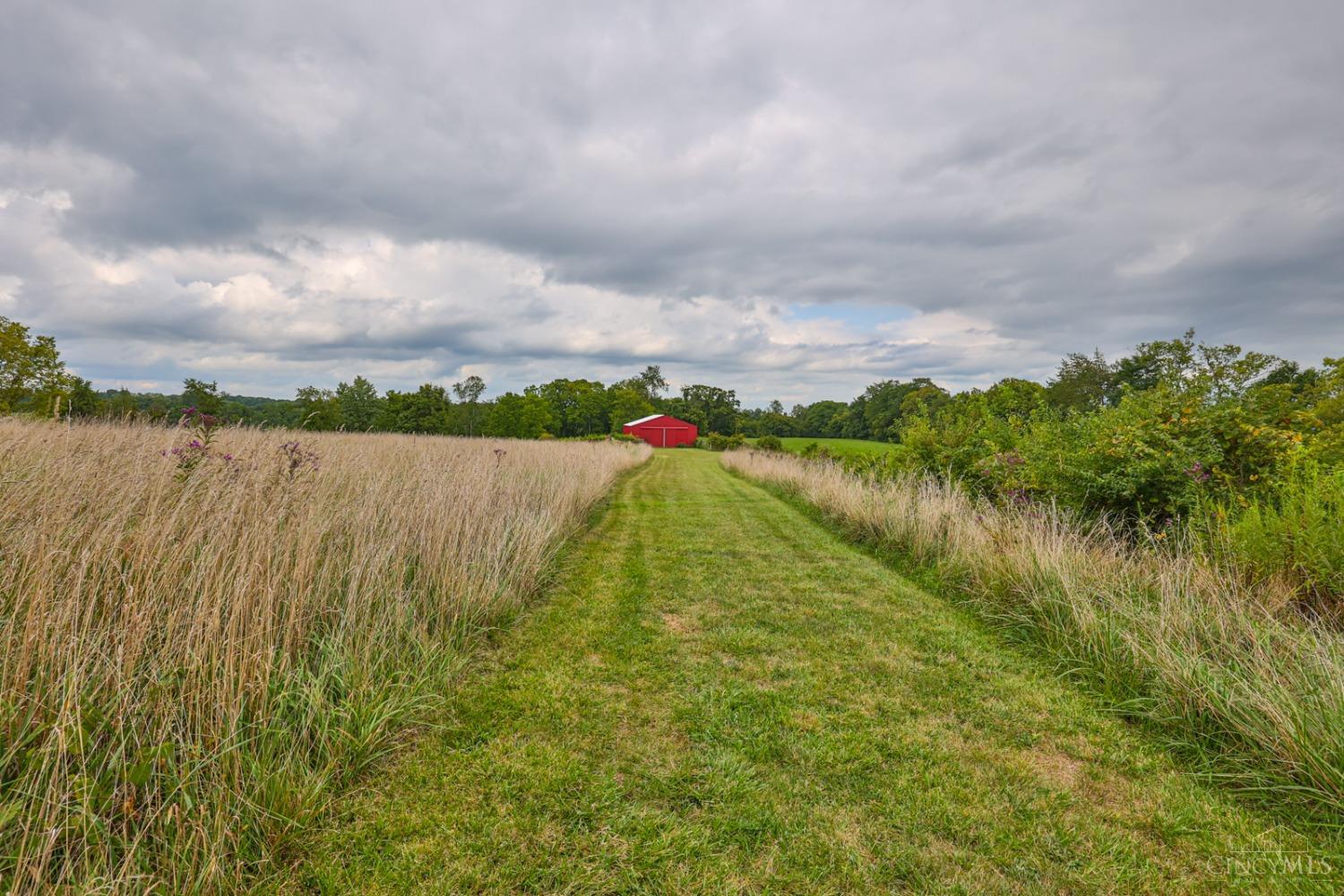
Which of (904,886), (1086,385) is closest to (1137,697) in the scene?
(904,886)

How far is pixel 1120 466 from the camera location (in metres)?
6.36

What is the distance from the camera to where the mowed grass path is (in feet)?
7.32

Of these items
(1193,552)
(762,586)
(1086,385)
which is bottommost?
(762,586)

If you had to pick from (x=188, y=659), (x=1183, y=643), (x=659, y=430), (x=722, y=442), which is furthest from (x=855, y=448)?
(x=659, y=430)

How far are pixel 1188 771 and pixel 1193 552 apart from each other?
2.94 metres

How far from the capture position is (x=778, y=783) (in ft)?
9.28

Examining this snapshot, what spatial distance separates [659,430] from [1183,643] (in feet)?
187

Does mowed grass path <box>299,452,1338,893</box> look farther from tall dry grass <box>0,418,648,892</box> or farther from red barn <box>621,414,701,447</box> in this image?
red barn <box>621,414,701,447</box>

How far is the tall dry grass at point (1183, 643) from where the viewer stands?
277 centimetres

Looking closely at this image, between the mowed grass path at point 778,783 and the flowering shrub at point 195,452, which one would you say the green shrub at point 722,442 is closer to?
the mowed grass path at point 778,783

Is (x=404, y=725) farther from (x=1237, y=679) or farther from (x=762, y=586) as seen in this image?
(x=1237, y=679)

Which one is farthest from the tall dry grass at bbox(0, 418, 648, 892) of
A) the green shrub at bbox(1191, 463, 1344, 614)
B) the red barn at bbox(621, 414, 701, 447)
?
the red barn at bbox(621, 414, 701, 447)

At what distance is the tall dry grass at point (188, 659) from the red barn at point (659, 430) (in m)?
54.5

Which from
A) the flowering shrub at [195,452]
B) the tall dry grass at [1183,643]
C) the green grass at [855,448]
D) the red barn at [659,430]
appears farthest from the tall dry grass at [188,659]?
the red barn at [659,430]
